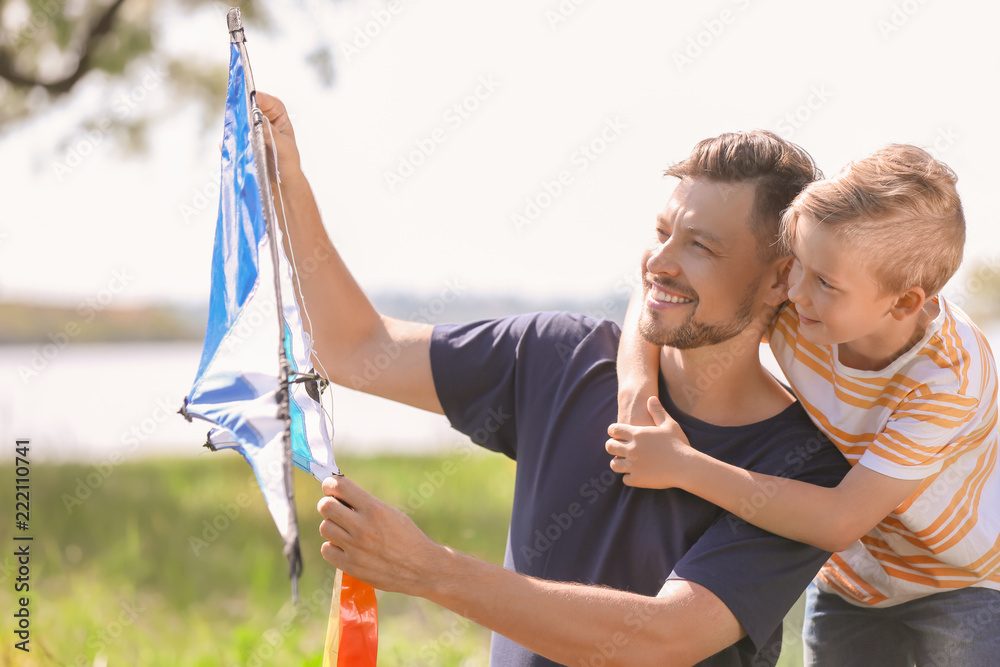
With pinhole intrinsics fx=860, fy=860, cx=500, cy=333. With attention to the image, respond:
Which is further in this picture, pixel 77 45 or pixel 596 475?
pixel 77 45

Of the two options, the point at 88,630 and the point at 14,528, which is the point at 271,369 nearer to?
the point at 88,630

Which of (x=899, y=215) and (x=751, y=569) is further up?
(x=899, y=215)

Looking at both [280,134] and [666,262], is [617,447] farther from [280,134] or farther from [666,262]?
[280,134]

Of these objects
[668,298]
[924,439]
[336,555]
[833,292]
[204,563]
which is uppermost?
[833,292]

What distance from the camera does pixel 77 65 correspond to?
Result: 5.80m

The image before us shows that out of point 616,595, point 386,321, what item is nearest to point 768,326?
point 616,595

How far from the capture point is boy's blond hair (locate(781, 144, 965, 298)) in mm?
1767

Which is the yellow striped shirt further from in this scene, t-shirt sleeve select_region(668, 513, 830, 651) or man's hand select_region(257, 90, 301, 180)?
man's hand select_region(257, 90, 301, 180)

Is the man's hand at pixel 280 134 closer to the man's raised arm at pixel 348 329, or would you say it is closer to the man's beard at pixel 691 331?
the man's raised arm at pixel 348 329

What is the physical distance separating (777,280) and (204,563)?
4.15 metres

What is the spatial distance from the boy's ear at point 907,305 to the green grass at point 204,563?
1.52 metres

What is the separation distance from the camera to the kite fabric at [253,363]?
55.3 inches

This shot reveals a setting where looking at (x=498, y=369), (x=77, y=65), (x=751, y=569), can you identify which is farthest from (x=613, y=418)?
(x=77, y=65)

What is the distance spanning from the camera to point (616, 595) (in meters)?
1.68
